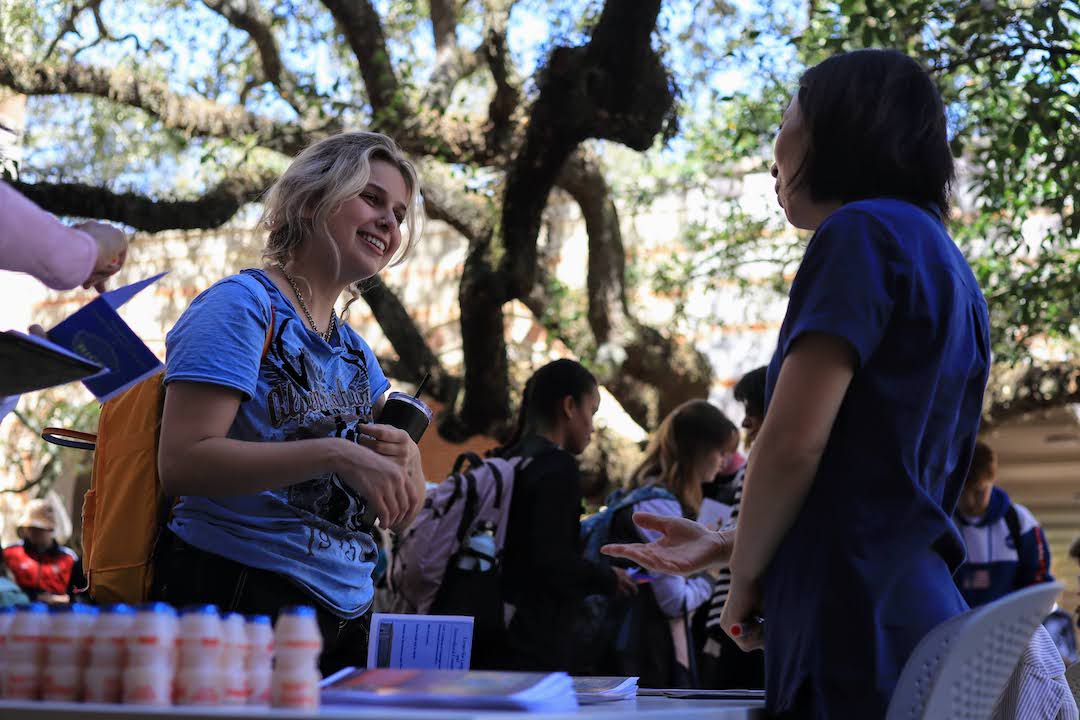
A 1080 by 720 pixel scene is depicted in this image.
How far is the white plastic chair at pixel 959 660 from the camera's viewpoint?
5.29ft

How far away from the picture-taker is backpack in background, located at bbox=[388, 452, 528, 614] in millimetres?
4820

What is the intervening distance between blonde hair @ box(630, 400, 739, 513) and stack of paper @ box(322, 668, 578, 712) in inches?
170

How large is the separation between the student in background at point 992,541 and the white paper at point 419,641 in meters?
5.32

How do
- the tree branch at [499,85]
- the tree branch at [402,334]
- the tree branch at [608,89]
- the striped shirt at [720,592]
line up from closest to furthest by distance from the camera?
1. the striped shirt at [720,592]
2. the tree branch at [608,89]
3. the tree branch at [499,85]
4. the tree branch at [402,334]

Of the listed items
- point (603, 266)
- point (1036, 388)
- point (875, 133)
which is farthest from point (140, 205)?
point (1036, 388)

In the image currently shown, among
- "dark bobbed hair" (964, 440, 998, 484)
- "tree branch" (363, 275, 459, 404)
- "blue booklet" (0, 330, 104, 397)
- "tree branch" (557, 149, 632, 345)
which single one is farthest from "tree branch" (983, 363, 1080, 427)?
"blue booklet" (0, 330, 104, 397)

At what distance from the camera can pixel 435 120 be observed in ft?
31.0

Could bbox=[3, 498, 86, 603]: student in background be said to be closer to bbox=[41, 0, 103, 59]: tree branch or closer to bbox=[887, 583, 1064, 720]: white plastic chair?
bbox=[41, 0, 103, 59]: tree branch

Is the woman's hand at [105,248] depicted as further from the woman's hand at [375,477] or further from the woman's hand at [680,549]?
the woman's hand at [680,549]

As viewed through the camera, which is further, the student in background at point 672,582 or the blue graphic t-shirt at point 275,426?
the student in background at point 672,582

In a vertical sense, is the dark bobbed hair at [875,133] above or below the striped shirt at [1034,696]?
above

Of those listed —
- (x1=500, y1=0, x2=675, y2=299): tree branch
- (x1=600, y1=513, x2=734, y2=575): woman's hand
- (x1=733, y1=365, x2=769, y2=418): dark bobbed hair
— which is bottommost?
(x1=600, y1=513, x2=734, y2=575): woman's hand

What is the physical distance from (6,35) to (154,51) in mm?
1425

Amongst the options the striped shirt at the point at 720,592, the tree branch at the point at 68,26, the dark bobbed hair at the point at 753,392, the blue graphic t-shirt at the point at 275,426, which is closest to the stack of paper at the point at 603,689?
the blue graphic t-shirt at the point at 275,426
